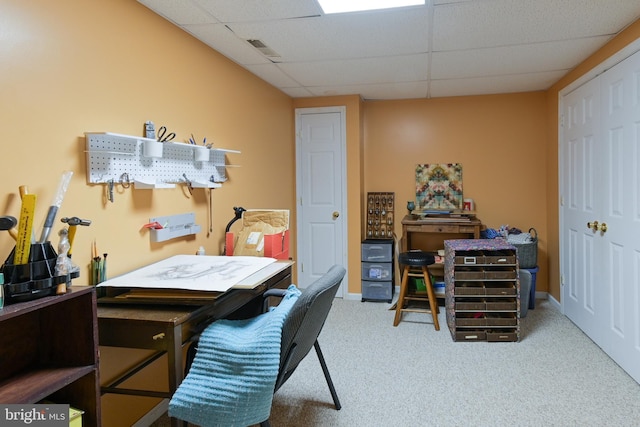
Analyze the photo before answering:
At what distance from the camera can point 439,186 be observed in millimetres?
4609

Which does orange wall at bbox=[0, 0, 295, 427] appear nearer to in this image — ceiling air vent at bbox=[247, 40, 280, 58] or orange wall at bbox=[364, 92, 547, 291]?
ceiling air vent at bbox=[247, 40, 280, 58]

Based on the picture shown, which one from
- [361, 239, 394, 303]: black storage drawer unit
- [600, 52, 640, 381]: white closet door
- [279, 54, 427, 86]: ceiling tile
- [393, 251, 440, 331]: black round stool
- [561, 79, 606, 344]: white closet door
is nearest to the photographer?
[600, 52, 640, 381]: white closet door

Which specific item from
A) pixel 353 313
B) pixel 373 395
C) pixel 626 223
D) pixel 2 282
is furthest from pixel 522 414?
pixel 2 282

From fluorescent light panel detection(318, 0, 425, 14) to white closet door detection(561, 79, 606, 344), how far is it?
1.77 meters

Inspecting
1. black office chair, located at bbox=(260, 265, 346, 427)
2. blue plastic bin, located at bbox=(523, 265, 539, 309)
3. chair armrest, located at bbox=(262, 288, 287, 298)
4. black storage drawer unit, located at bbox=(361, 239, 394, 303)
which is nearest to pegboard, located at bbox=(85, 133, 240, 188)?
chair armrest, located at bbox=(262, 288, 287, 298)

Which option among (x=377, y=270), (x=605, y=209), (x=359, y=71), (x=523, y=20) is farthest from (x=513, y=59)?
(x=377, y=270)

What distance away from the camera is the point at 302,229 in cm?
463

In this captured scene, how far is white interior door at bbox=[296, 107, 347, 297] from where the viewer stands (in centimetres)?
449

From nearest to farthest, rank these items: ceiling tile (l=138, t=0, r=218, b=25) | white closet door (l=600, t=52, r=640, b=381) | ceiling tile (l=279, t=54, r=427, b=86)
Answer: ceiling tile (l=138, t=0, r=218, b=25) < white closet door (l=600, t=52, r=640, b=381) < ceiling tile (l=279, t=54, r=427, b=86)

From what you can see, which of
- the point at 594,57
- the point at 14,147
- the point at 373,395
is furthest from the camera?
the point at 594,57

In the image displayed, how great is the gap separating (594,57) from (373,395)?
9.35ft

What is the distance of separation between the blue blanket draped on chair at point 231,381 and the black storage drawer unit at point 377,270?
2820 millimetres

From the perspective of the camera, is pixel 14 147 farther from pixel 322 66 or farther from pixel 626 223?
pixel 626 223

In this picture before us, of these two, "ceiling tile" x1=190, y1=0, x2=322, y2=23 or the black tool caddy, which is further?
"ceiling tile" x1=190, y1=0, x2=322, y2=23
